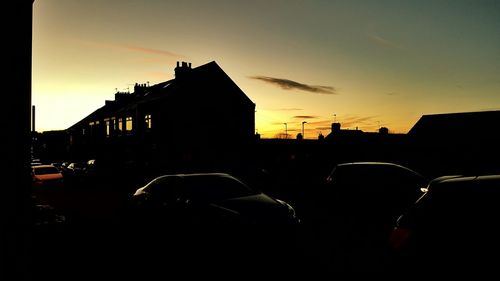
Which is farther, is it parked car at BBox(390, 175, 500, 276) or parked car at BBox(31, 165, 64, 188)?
parked car at BBox(31, 165, 64, 188)

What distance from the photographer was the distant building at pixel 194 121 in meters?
31.2

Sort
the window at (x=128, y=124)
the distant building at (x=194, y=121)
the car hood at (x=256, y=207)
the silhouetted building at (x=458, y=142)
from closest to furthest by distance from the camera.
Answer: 1. the car hood at (x=256, y=207)
2. the silhouetted building at (x=458, y=142)
3. the distant building at (x=194, y=121)
4. the window at (x=128, y=124)

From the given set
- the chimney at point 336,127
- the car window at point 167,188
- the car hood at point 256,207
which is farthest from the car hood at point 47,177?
the chimney at point 336,127

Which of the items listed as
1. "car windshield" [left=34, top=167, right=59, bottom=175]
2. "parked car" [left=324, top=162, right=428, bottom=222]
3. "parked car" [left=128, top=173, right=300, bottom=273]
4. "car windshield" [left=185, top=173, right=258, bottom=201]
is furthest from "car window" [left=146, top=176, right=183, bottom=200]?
"car windshield" [left=34, top=167, right=59, bottom=175]

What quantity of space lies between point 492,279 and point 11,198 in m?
3.64

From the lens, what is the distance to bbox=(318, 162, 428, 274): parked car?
7138 mm

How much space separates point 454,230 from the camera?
3.22 m

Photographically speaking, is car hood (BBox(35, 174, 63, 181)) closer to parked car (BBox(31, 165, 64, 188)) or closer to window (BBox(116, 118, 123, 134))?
parked car (BBox(31, 165, 64, 188))

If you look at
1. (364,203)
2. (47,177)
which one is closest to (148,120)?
(47,177)

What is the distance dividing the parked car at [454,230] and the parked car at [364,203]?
2939mm

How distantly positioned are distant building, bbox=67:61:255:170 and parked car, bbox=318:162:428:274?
20.7 m

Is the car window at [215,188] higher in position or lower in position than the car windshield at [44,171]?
higher

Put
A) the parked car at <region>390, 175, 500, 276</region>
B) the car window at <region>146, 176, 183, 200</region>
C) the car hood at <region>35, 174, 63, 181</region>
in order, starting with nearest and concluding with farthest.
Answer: the parked car at <region>390, 175, 500, 276</region>, the car window at <region>146, 176, 183, 200</region>, the car hood at <region>35, 174, 63, 181</region>

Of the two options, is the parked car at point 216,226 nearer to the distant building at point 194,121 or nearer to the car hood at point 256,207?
the car hood at point 256,207
